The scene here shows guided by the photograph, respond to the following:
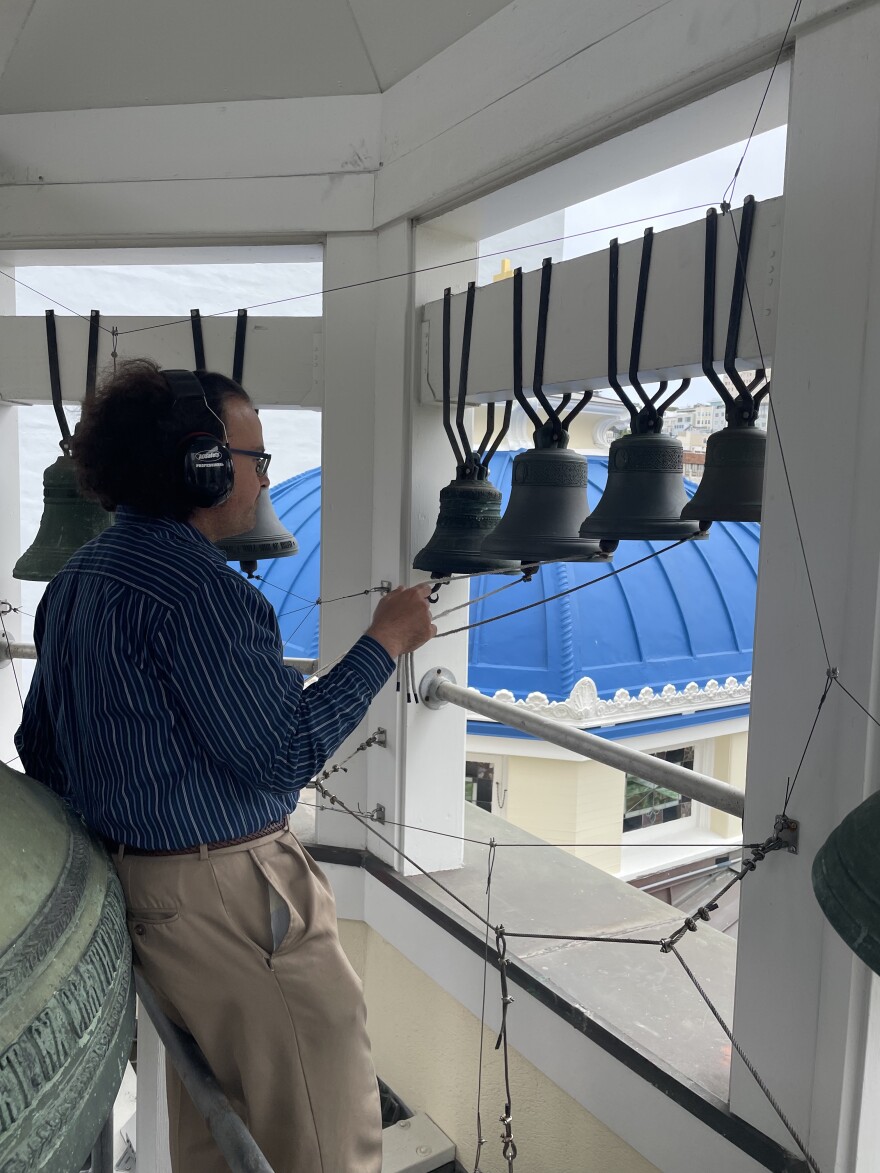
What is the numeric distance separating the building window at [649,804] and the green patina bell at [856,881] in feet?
21.2

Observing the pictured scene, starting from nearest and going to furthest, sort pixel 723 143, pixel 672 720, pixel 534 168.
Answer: pixel 723 143 → pixel 534 168 → pixel 672 720

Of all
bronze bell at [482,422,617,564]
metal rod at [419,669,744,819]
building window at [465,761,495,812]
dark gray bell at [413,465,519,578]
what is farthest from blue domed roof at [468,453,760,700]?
bronze bell at [482,422,617,564]

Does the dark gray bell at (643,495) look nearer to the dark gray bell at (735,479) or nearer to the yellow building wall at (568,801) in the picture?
the dark gray bell at (735,479)

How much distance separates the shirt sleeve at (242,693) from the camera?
3.34ft

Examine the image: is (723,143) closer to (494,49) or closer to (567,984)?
(494,49)

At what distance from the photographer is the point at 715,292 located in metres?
1.57

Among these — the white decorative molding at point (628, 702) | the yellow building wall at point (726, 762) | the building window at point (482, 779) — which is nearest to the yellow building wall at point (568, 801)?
the building window at point (482, 779)

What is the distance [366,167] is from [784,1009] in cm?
208

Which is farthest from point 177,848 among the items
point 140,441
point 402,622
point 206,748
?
point 140,441

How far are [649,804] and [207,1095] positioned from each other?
21.8ft

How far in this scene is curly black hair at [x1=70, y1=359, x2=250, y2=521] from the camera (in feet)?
3.81

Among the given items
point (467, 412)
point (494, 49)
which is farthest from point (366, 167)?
point (467, 412)

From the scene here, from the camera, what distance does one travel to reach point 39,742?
1.23 metres

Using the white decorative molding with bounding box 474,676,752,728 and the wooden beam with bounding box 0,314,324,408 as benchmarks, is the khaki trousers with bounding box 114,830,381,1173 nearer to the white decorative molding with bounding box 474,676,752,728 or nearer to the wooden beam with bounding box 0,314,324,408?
the wooden beam with bounding box 0,314,324,408
